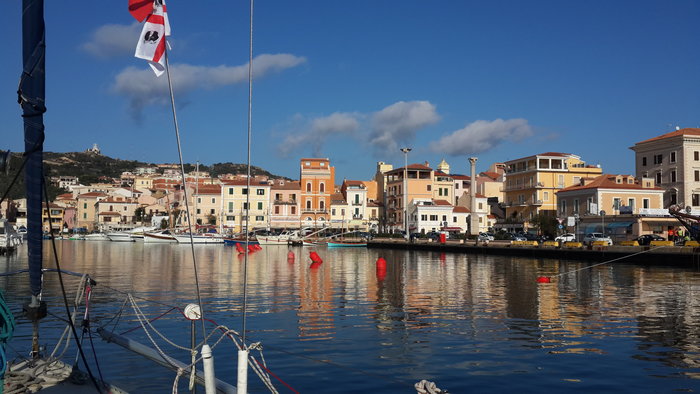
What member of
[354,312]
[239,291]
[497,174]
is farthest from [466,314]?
[497,174]

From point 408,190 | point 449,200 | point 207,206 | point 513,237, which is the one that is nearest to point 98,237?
point 207,206

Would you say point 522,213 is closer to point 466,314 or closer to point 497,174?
point 497,174

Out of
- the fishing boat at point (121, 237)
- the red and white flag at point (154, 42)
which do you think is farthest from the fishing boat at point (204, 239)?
the red and white flag at point (154, 42)

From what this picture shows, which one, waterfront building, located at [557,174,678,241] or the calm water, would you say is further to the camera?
waterfront building, located at [557,174,678,241]

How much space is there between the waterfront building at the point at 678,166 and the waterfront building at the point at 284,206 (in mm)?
53912

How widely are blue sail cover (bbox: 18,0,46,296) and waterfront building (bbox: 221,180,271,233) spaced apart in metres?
92.8

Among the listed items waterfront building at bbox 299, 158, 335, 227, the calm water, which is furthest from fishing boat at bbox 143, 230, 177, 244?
the calm water

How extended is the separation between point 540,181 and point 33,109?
85312 mm

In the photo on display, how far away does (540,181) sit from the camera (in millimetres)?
87188

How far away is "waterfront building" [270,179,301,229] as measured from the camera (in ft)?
335

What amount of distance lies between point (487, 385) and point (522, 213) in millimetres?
83701

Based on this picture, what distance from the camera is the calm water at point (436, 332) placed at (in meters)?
11.4

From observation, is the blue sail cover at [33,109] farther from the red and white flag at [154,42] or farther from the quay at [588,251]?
the quay at [588,251]

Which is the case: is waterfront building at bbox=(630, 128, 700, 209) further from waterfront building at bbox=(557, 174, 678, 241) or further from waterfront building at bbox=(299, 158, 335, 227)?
waterfront building at bbox=(299, 158, 335, 227)
